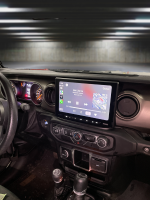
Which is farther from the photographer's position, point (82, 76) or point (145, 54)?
point (145, 54)

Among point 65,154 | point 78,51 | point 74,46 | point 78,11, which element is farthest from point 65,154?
point 74,46

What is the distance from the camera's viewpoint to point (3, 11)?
13.3m

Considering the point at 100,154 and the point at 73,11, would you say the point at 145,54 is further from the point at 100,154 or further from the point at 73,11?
the point at 100,154

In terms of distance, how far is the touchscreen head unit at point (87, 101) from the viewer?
156cm

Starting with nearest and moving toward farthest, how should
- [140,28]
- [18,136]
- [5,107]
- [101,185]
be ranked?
1. [5,107]
2. [101,185]
3. [18,136]
4. [140,28]

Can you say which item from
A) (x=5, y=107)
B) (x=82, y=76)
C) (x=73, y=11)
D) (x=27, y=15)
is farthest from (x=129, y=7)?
(x=5, y=107)

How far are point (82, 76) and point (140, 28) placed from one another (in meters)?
20.7

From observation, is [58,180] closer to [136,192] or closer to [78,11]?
[136,192]

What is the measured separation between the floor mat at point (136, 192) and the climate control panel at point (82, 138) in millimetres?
877

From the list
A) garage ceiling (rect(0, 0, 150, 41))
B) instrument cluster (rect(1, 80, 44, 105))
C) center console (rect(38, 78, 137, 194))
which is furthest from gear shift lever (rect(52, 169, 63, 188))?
garage ceiling (rect(0, 0, 150, 41))

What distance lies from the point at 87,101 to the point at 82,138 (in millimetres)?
433

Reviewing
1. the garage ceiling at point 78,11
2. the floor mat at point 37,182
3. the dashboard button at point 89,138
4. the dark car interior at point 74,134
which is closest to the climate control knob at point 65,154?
the dark car interior at point 74,134

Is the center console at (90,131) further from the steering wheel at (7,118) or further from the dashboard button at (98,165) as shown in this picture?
the steering wheel at (7,118)

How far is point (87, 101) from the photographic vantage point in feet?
5.52
